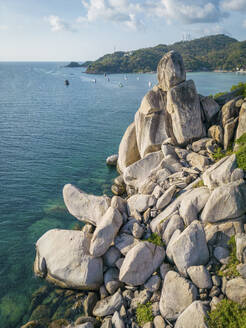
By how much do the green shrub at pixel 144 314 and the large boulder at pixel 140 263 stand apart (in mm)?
1288

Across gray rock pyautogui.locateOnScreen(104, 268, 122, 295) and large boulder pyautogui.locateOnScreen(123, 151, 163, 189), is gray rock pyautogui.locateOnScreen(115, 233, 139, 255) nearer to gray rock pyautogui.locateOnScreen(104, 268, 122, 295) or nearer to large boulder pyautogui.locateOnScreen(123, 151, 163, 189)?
gray rock pyautogui.locateOnScreen(104, 268, 122, 295)

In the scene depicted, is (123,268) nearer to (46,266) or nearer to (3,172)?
(46,266)

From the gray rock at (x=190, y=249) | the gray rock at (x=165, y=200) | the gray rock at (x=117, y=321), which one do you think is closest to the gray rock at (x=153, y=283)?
the gray rock at (x=190, y=249)

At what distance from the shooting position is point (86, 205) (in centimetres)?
1981

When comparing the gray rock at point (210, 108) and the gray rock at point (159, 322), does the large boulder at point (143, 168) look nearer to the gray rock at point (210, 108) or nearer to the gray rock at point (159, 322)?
the gray rock at point (210, 108)

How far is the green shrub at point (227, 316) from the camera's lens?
33.6 feet


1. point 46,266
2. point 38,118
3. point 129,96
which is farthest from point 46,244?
point 129,96

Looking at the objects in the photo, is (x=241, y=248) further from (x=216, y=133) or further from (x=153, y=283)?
(x=216, y=133)

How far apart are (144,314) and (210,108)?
17670mm

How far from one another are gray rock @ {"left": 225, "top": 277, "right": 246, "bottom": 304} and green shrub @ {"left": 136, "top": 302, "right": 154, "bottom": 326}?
396cm

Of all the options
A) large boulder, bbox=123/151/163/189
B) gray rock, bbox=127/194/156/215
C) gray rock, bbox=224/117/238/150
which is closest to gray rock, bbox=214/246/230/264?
gray rock, bbox=127/194/156/215

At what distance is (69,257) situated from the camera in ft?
51.3

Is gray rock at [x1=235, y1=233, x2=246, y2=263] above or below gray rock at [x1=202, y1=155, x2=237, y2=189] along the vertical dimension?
below

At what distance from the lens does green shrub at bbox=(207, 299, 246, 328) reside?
10.2 meters
